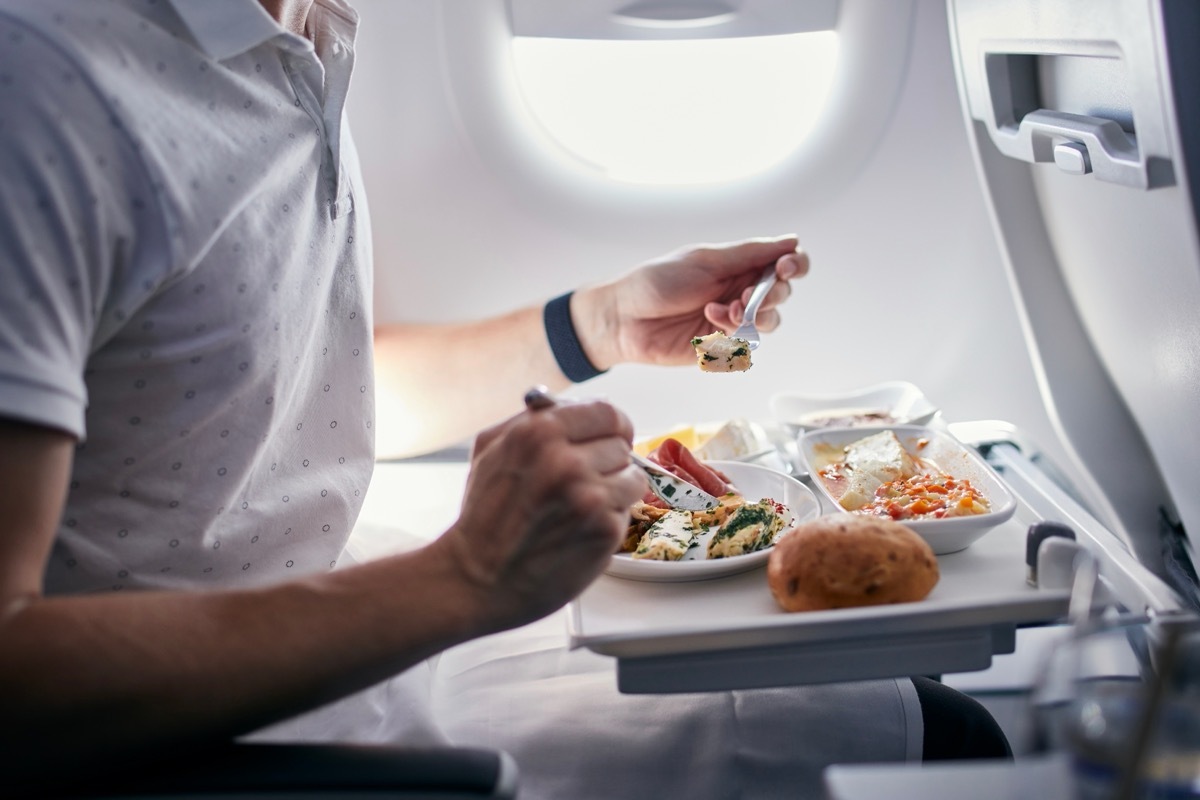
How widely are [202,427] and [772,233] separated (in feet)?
4.01

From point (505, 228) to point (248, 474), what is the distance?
999 mm

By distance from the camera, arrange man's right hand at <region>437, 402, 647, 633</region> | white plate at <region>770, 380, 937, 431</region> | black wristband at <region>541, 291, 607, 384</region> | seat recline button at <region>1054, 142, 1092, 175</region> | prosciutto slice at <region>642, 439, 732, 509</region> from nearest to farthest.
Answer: man's right hand at <region>437, 402, 647, 633</region>, seat recline button at <region>1054, 142, 1092, 175</region>, prosciutto slice at <region>642, 439, 732, 509</region>, black wristband at <region>541, 291, 607, 384</region>, white plate at <region>770, 380, 937, 431</region>

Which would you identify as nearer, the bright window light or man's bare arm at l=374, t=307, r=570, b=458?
man's bare arm at l=374, t=307, r=570, b=458

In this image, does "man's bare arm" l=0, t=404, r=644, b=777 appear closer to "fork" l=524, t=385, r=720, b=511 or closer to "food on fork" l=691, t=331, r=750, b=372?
"fork" l=524, t=385, r=720, b=511

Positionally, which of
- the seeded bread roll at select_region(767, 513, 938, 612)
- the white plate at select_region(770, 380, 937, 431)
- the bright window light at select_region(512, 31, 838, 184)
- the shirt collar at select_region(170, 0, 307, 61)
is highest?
the shirt collar at select_region(170, 0, 307, 61)

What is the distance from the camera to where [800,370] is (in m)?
2.08

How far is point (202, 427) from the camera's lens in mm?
989

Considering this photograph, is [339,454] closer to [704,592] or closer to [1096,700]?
[704,592]

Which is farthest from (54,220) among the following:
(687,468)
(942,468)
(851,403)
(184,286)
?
(851,403)

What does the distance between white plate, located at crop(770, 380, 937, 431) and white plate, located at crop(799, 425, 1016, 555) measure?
0.26 meters

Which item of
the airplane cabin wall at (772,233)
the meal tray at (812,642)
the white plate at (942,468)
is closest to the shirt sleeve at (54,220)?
the meal tray at (812,642)

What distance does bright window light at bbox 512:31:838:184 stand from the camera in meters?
1.89

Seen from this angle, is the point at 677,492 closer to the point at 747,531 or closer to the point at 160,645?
the point at 747,531

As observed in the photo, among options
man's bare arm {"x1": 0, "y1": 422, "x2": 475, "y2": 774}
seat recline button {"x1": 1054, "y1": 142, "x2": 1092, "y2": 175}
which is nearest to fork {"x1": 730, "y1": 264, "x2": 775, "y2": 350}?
seat recline button {"x1": 1054, "y1": 142, "x2": 1092, "y2": 175}
